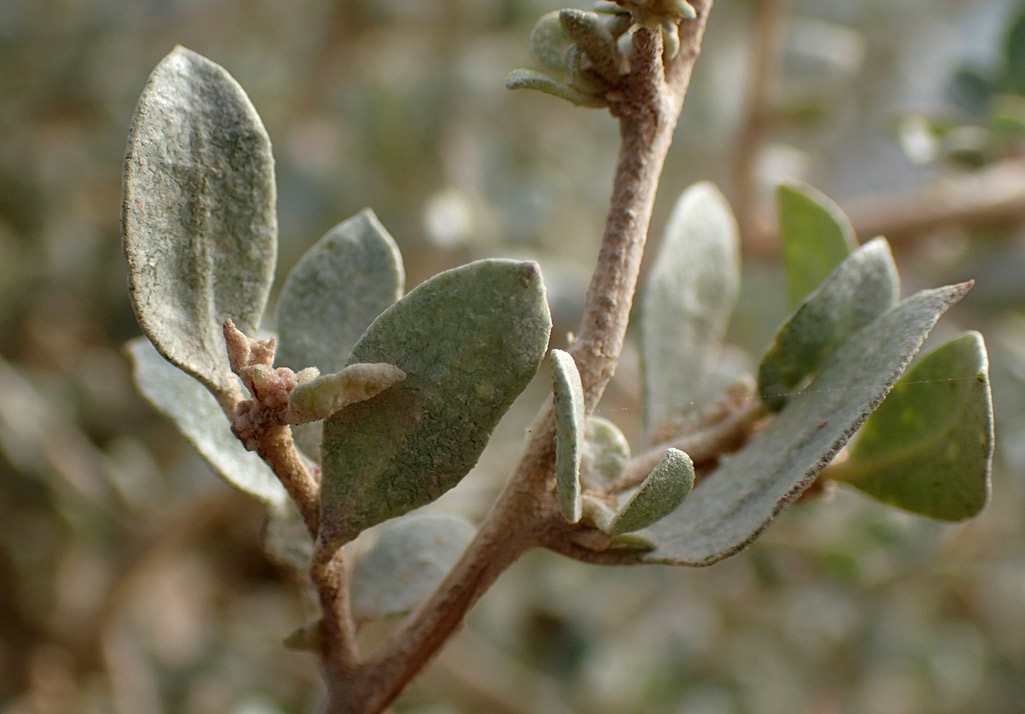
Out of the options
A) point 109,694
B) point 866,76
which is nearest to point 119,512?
point 109,694

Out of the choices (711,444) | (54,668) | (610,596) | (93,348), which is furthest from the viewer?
(93,348)

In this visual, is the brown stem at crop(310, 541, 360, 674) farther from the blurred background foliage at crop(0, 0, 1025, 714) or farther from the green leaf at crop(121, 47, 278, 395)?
the blurred background foliage at crop(0, 0, 1025, 714)

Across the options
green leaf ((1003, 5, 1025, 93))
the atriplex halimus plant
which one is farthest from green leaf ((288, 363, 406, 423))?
green leaf ((1003, 5, 1025, 93))

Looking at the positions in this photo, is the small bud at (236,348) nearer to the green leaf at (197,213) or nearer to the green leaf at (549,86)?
the green leaf at (197,213)

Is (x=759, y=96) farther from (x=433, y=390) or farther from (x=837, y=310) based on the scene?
(x=433, y=390)

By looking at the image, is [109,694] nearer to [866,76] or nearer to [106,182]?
[106,182]

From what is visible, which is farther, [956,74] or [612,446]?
[956,74]

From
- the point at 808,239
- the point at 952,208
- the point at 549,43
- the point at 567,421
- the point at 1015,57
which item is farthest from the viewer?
the point at 952,208

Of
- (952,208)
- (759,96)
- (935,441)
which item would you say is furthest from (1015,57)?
(935,441)
